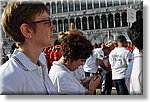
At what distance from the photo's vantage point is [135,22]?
2.29 meters

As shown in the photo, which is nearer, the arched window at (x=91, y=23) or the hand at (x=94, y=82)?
the hand at (x=94, y=82)

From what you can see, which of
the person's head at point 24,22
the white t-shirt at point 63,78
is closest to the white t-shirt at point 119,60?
the white t-shirt at point 63,78

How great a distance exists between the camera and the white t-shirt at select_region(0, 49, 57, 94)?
135cm

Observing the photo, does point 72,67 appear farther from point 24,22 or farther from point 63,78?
point 24,22

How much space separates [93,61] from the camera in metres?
2.41

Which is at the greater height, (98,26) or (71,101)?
(98,26)

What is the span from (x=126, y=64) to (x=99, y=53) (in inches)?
9.1

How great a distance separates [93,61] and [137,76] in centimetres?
37

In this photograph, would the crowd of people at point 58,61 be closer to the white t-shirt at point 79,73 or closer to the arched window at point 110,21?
the white t-shirt at point 79,73

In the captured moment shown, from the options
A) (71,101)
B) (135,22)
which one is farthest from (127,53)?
(71,101)

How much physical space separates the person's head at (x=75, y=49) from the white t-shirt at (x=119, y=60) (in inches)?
8.9

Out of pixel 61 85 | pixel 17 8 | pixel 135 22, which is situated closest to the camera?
pixel 17 8

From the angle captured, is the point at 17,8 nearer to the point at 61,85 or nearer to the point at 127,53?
the point at 61,85

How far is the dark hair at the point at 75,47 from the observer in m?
2.08
